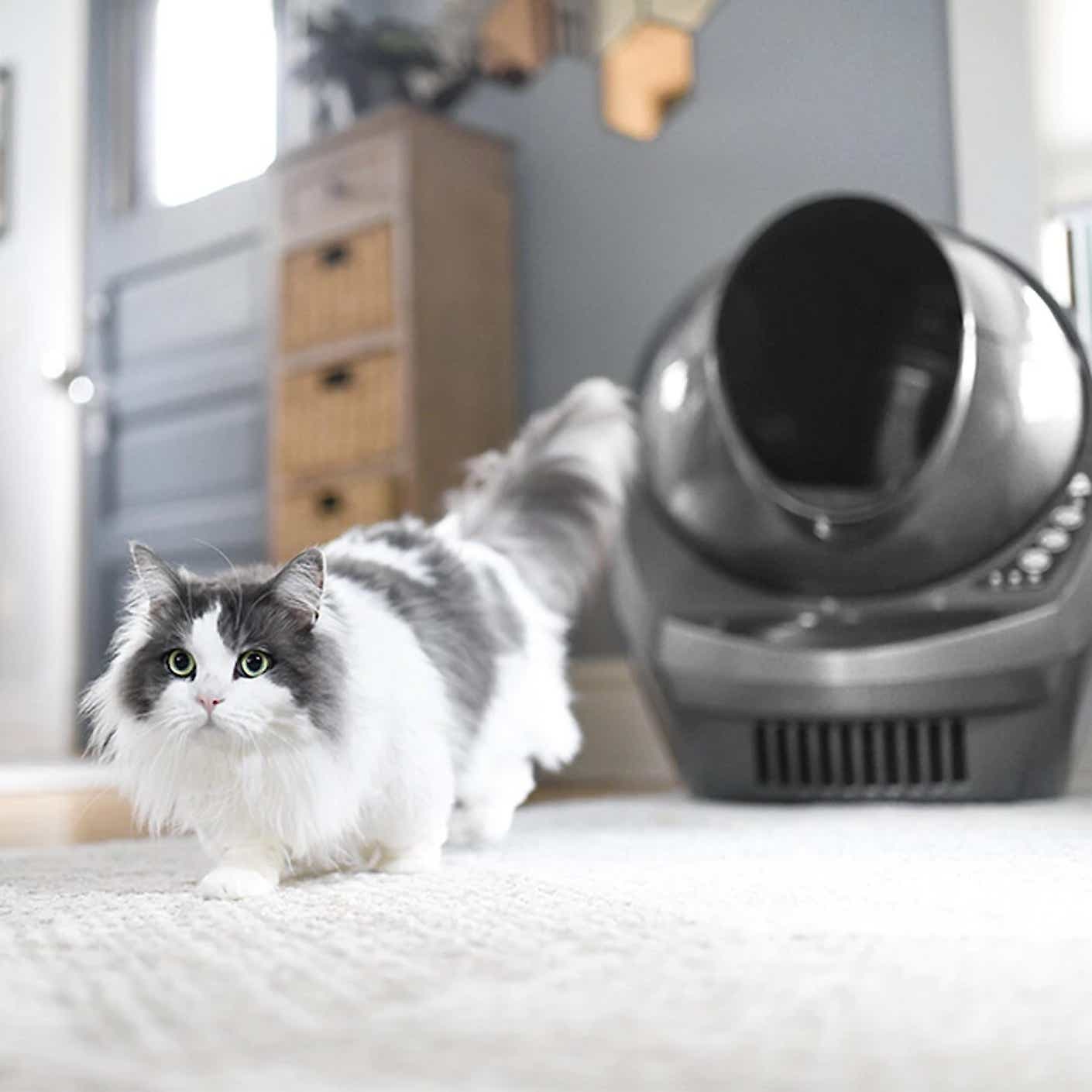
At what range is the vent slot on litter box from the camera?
5.65 ft

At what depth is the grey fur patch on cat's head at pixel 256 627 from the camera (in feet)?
3.43

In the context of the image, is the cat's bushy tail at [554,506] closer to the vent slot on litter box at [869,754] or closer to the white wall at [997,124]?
the vent slot on litter box at [869,754]

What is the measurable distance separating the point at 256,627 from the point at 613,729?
58.8 inches

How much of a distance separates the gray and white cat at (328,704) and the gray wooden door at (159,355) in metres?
2.07

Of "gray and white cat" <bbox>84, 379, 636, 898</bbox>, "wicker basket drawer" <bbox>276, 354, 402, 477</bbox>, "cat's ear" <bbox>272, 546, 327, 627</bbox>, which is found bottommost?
"gray and white cat" <bbox>84, 379, 636, 898</bbox>

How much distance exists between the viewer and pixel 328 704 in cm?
106

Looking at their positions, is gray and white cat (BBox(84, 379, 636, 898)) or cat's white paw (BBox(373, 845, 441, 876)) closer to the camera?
gray and white cat (BBox(84, 379, 636, 898))

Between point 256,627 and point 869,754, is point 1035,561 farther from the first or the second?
point 256,627

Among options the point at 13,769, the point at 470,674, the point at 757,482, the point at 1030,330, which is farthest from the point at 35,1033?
the point at 13,769

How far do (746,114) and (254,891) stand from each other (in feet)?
6.04

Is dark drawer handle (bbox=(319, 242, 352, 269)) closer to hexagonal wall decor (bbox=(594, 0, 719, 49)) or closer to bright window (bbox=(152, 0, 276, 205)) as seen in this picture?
hexagonal wall decor (bbox=(594, 0, 719, 49))

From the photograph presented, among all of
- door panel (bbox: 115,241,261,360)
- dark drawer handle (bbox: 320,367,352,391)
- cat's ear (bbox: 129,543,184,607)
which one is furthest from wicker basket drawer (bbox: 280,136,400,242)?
cat's ear (bbox: 129,543,184,607)

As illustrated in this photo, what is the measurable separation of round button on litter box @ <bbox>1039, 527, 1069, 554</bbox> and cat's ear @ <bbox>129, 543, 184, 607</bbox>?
1.11 metres

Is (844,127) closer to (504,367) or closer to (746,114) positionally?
(746,114)
